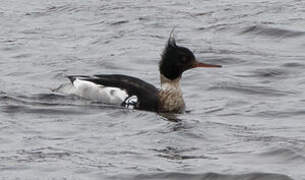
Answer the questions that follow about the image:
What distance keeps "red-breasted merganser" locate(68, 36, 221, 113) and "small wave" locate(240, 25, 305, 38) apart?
545cm

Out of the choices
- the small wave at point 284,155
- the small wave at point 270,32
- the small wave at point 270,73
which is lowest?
the small wave at point 284,155

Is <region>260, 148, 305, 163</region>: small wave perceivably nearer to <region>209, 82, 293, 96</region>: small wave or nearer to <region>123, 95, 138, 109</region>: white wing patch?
<region>123, 95, 138, 109</region>: white wing patch

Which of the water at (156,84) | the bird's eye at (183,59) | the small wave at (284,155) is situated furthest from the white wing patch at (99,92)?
the small wave at (284,155)

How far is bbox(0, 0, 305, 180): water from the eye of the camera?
A: 10.9 metres

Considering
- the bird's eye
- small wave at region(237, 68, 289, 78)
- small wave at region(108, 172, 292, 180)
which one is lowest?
small wave at region(108, 172, 292, 180)

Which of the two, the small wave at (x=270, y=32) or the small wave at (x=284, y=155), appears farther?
the small wave at (x=270, y=32)

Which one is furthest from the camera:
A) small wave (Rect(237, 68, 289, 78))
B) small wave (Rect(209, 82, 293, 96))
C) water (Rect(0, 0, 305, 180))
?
small wave (Rect(237, 68, 289, 78))

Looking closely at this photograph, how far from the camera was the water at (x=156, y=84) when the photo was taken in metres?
10.9

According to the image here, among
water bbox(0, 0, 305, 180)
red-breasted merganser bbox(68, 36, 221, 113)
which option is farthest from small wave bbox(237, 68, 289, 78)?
red-breasted merganser bbox(68, 36, 221, 113)

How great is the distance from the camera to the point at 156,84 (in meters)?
16.3

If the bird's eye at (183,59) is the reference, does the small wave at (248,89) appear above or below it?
below

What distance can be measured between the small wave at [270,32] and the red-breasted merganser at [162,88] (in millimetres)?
5448

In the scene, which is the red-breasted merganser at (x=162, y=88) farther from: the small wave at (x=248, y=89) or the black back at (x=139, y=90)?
the small wave at (x=248, y=89)

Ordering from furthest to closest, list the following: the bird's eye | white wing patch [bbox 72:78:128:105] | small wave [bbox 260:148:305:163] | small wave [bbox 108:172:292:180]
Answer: white wing patch [bbox 72:78:128:105]
the bird's eye
small wave [bbox 260:148:305:163]
small wave [bbox 108:172:292:180]
